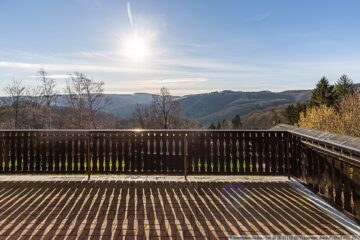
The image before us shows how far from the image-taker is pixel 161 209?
4.23 m

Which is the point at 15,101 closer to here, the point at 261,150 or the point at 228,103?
the point at 261,150

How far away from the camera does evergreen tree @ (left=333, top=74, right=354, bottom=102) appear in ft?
146

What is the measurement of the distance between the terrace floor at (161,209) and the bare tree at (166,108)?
38.2 m

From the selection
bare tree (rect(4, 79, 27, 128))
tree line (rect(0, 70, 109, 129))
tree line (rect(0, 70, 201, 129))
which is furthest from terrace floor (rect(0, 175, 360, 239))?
tree line (rect(0, 70, 109, 129))

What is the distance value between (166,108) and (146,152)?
129 feet

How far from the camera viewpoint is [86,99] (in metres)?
40.1

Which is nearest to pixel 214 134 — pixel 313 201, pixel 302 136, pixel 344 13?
pixel 302 136

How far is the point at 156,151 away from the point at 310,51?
1563 cm

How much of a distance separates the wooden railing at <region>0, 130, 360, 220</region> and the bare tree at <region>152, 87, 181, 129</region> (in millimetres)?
37368

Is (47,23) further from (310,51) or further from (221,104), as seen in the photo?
(221,104)

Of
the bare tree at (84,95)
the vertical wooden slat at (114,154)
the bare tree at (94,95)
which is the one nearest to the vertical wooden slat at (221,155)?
the vertical wooden slat at (114,154)

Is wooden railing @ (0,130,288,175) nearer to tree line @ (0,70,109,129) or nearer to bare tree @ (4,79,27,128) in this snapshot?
bare tree @ (4,79,27,128)

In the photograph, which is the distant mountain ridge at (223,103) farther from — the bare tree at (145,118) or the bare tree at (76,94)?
the bare tree at (76,94)

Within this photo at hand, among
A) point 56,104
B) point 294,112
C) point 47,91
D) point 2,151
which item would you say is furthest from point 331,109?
point 47,91
